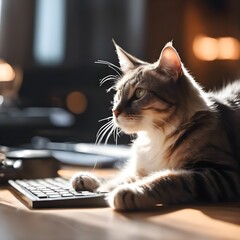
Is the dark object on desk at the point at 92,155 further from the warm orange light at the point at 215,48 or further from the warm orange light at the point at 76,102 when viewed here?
the warm orange light at the point at 215,48

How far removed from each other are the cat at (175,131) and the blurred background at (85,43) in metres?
1.80

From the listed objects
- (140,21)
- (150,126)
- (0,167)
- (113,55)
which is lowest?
(0,167)

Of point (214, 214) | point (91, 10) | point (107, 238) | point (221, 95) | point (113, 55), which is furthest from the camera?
point (91, 10)

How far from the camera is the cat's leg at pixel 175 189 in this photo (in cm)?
83

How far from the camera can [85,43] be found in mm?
3145

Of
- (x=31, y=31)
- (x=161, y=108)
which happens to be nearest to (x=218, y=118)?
(x=161, y=108)

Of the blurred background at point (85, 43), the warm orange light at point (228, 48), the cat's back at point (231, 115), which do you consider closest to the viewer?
the cat's back at point (231, 115)

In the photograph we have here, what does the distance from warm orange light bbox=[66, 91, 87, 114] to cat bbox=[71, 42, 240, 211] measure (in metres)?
2.03

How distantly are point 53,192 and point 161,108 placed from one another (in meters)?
0.33

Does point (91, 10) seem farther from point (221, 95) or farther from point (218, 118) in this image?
point (218, 118)

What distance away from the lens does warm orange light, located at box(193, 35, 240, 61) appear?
340 centimetres

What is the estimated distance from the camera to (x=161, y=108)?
3.53 ft

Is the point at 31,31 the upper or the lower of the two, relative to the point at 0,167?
upper

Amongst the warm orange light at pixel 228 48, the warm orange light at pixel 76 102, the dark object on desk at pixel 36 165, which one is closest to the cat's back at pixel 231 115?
the dark object on desk at pixel 36 165
